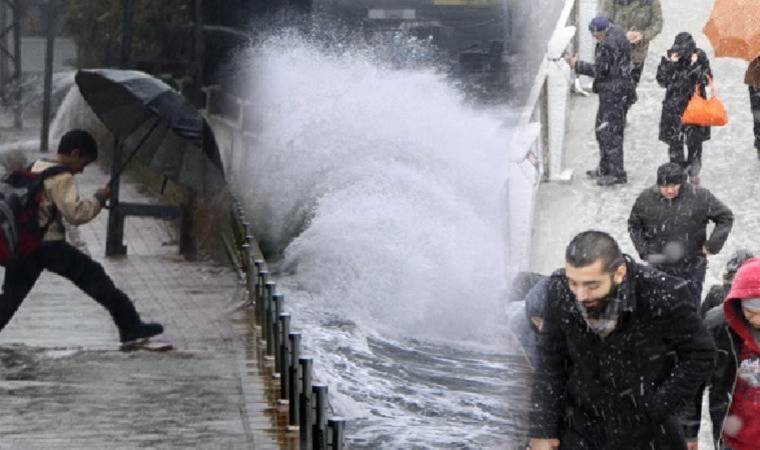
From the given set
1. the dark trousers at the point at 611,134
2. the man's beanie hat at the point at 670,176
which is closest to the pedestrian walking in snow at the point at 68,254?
the man's beanie hat at the point at 670,176

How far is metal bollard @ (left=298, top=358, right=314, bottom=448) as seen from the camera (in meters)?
7.79

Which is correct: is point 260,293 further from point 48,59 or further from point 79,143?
point 48,59

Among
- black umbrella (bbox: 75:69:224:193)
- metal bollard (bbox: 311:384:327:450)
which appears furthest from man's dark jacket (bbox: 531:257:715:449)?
black umbrella (bbox: 75:69:224:193)

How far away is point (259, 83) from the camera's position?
1146 cm

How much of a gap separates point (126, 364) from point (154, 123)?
1128 mm

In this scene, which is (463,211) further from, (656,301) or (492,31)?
(656,301)

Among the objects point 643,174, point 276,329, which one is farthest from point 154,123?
point 643,174

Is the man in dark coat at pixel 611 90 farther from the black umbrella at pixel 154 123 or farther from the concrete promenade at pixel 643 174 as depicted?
the black umbrella at pixel 154 123

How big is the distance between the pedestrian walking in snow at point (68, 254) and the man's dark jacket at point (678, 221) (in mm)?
3156

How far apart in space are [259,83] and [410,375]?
8.37 feet

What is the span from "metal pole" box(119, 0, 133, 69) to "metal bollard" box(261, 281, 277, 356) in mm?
1571

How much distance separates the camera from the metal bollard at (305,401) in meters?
7.79

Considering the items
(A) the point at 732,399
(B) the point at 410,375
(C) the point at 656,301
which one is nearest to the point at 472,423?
(B) the point at 410,375

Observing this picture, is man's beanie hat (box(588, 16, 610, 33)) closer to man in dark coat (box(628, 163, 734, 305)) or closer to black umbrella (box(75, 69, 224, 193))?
man in dark coat (box(628, 163, 734, 305))
